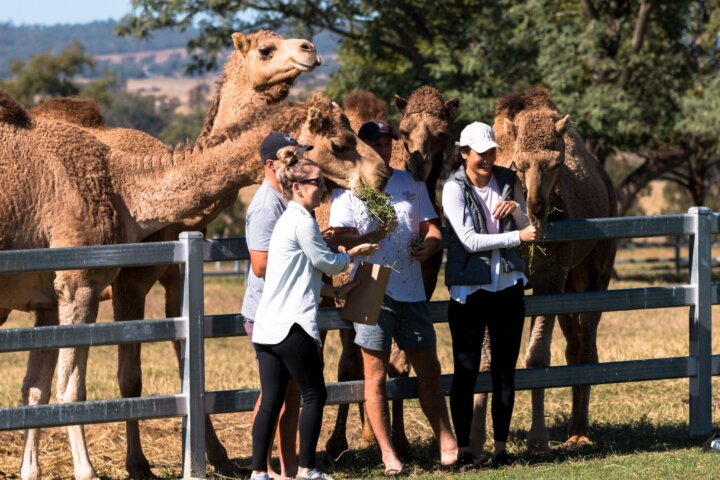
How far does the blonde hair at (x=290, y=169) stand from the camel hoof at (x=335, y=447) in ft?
8.03

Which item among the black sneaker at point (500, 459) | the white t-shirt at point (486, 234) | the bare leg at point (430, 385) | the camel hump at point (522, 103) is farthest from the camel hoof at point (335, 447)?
the camel hump at point (522, 103)

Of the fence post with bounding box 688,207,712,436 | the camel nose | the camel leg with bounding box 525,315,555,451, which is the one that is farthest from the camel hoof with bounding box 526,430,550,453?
the camel nose

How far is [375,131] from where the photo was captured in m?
7.56

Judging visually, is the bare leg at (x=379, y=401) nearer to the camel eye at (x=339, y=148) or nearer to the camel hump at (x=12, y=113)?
the camel eye at (x=339, y=148)

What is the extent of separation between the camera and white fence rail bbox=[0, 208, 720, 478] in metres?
6.71

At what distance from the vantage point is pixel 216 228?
4456cm

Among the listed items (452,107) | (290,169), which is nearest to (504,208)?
(290,169)

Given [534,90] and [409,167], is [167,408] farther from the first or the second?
[534,90]

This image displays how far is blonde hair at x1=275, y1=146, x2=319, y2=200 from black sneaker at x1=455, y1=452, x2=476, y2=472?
2.06m

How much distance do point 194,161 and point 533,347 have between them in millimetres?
2765

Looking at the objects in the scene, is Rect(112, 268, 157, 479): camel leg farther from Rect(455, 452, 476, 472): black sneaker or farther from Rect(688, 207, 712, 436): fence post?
Rect(688, 207, 712, 436): fence post

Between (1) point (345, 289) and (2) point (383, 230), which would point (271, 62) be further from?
(1) point (345, 289)

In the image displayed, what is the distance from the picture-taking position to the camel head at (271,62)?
9.30 m

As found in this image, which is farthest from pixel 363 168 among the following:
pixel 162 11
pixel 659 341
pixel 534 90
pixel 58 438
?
pixel 162 11
